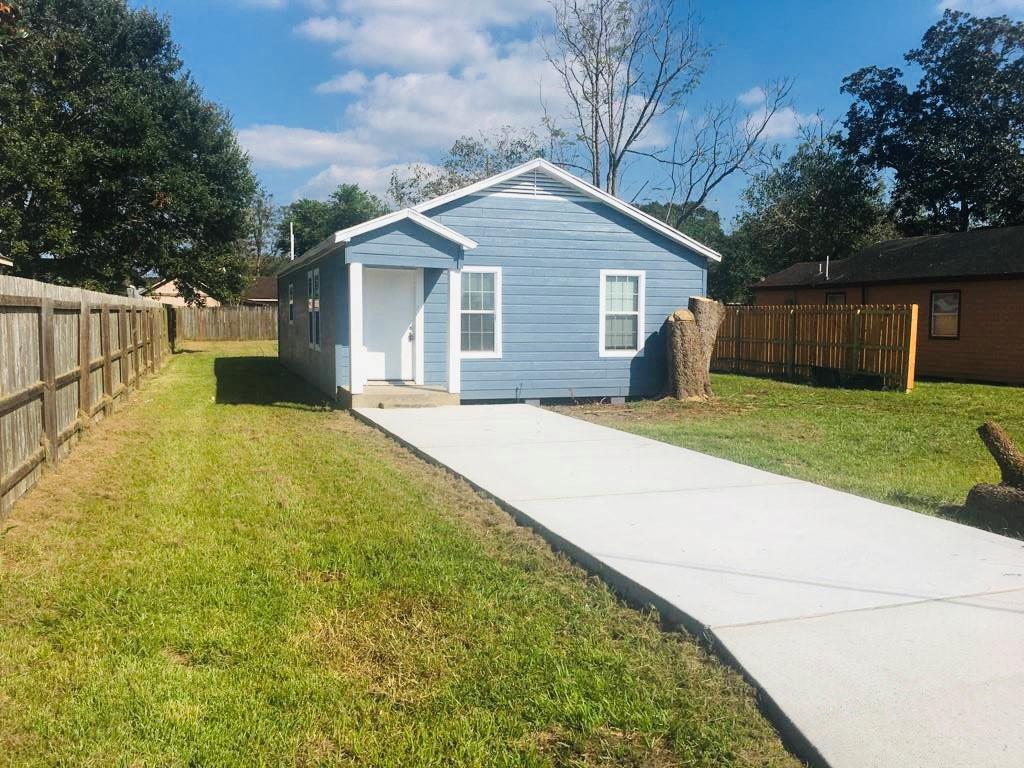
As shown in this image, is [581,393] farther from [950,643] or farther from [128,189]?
[128,189]

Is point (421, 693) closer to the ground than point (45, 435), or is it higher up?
closer to the ground

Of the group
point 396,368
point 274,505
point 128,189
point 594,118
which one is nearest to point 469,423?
point 396,368

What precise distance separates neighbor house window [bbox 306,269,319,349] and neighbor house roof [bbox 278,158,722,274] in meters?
0.43

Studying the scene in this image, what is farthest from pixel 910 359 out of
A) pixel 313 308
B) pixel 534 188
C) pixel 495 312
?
pixel 313 308

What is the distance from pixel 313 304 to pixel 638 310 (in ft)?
20.3

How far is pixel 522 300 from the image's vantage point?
Answer: 45.3ft

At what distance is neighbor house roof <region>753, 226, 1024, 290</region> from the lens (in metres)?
19.2

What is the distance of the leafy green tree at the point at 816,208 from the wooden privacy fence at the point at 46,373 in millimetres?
28469

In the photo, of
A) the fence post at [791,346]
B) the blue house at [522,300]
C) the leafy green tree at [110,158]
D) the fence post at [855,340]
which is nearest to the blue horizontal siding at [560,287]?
the blue house at [522,300]

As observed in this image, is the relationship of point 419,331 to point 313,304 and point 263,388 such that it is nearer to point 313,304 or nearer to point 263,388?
point 313,304

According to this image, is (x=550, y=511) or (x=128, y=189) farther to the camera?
(x=128, y=189)

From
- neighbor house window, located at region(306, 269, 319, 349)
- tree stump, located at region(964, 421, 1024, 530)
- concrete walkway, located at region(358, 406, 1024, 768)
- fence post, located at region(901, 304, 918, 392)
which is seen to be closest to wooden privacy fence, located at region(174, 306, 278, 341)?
neighbor house window, located at region(306, 269, 319, 349)

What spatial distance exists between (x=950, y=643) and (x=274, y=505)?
466 cm

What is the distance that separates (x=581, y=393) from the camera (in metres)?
14.3
